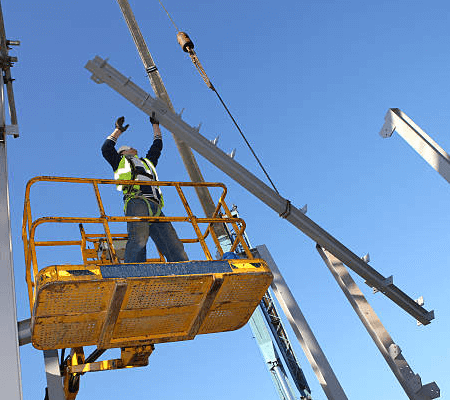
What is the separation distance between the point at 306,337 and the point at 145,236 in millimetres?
3696

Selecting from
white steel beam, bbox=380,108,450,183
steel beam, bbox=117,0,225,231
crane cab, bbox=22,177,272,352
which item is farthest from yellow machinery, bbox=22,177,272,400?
steel beam, bbox=117,0,225,231

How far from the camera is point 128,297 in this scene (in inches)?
256

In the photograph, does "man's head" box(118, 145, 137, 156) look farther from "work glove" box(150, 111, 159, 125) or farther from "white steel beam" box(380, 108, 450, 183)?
"white steel beam" box(380, 108, 450, 183)

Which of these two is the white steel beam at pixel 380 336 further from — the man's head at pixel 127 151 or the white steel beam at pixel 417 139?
the man's head at pixel 127 151

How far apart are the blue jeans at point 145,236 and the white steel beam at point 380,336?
4139mm

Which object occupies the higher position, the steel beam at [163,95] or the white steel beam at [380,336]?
the steel beam at [163,95]

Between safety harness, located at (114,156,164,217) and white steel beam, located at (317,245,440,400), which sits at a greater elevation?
safety harness, located at (114,156,164,217)

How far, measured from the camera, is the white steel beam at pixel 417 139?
23.3 feet

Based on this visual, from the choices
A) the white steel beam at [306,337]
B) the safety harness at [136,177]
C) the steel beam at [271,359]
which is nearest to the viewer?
the safety harness at [136,177]

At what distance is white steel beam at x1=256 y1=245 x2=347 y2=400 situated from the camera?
8797 mm

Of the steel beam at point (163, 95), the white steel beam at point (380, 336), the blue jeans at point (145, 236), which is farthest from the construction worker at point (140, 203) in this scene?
the steel beam at point (163, 95)

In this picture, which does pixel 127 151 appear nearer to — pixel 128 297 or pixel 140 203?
pixel 140 203

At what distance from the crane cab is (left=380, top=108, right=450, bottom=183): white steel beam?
2.60m

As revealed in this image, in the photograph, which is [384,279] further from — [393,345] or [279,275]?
[279,275]
